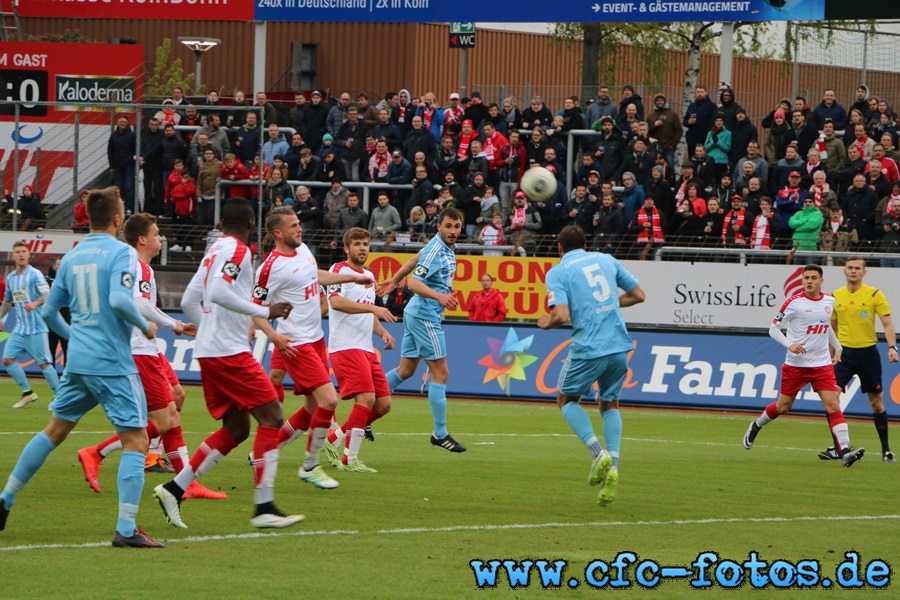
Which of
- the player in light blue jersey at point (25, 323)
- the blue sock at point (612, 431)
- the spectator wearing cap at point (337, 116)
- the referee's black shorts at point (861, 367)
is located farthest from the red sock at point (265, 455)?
the spectator wearing cap at point (337, 116)

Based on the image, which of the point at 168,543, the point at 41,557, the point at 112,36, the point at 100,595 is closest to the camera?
the point at 100,595

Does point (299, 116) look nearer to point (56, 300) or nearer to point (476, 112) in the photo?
point (476, 112)

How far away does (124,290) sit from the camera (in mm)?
8008

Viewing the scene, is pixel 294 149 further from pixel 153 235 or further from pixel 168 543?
pixel 168 543

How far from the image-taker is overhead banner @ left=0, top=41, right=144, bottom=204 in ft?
91.1

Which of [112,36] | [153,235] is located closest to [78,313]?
[153,235]

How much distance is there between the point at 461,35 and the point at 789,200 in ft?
35.7

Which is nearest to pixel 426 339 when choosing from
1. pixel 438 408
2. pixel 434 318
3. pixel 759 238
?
pixel 434 318

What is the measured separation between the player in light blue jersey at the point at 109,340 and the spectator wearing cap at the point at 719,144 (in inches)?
760

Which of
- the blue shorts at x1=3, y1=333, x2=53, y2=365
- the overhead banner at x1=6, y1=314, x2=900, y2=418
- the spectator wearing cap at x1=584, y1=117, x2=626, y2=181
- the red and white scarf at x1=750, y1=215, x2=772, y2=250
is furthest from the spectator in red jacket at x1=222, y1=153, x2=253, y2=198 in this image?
the red and white scarf at x1=750, y1=215, x2=772, y2=250

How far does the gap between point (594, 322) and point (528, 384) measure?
12.0 metres

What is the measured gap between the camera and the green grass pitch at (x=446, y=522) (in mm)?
7348

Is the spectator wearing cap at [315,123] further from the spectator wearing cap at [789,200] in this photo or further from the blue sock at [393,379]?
the blue sock at [393,379]

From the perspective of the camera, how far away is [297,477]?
12016 millimetres
